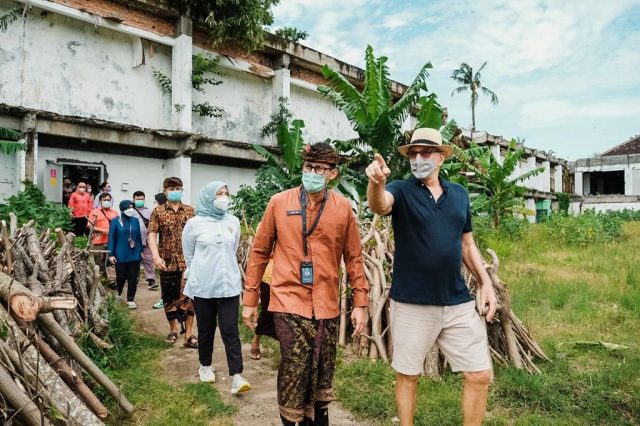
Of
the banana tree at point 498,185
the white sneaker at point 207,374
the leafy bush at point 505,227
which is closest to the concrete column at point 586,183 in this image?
the leafy bush at point 505,227

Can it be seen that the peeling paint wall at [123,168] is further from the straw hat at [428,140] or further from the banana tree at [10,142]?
the straw hat at [428,140]

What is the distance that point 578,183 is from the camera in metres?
34.1

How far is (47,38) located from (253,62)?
5.56m

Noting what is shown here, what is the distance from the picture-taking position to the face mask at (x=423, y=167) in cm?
294

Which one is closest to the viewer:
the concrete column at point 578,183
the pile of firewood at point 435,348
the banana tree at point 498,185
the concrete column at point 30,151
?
the pile of firewood at point 435,348

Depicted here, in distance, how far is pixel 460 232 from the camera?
2.95 metres

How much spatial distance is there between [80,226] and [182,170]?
335 cm

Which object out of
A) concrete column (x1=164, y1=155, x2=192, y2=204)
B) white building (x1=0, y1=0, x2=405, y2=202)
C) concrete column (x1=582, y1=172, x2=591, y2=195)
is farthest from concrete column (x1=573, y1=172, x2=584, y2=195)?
concrete column (x1=164, y1=155, x2=192, y2=204)

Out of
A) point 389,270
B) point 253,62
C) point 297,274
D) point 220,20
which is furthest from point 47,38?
point 297,274

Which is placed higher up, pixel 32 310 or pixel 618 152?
pixel 618 152

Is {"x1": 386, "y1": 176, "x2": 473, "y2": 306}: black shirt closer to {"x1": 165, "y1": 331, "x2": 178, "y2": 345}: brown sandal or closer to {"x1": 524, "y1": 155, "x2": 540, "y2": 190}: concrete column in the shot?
{"x1": 165, "y1": 331, "x2": 178, "y2": 345}: brown sandal

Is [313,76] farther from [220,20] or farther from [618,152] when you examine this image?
[618,152]

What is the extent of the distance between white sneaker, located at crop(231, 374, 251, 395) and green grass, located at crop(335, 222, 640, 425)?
0.77 metres

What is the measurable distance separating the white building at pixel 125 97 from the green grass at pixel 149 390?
6420 millimetres
